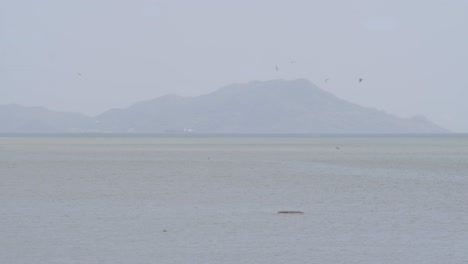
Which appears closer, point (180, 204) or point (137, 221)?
point (137, 221)

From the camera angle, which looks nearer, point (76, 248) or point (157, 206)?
point (76, 248)

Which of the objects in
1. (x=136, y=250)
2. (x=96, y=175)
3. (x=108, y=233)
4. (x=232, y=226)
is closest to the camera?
(x=136, y=250)

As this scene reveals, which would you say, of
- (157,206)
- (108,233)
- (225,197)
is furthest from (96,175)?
(108,233)

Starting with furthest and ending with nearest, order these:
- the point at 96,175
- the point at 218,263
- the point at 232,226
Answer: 1. the point at 96,175
2. the point at 232,226
3. the point at 218,263

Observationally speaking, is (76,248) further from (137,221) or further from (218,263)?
(137,221)

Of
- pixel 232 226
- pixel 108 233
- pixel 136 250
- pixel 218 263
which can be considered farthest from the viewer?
pixel 232 226

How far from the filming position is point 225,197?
98.0ft

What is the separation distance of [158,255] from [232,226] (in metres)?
4.57

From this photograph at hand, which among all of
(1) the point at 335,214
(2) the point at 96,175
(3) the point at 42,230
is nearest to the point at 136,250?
(3) the point at 42,230

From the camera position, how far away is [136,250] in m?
17.4

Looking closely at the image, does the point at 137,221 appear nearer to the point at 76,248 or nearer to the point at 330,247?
the point at 76,248

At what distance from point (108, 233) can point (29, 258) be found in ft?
11.2

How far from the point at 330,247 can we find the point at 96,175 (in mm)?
26699

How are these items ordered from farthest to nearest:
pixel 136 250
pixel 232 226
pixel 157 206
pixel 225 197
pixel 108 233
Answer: pixel 225 197
pixel 157 206
pixel 232 226
pixel 108 233
pixel 136 250
